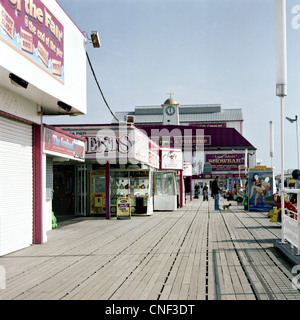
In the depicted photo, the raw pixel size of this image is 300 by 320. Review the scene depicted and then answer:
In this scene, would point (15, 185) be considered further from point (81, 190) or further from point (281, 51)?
point (81, 190)

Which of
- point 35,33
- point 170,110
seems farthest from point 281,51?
point 170,110

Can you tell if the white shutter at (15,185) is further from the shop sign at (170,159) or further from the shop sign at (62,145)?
the shop sign at (170,159)

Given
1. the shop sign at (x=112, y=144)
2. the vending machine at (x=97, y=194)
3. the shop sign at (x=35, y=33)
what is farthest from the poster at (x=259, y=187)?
the shop sign at (x=35, y=33)

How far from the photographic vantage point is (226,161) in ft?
178

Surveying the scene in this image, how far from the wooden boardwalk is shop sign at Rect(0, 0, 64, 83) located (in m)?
4.03

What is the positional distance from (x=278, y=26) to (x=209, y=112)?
71615 mm

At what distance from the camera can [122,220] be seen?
17234mm

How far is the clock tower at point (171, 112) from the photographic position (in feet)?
222

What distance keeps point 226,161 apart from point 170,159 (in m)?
30.9

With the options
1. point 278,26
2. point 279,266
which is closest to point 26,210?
point 279,266

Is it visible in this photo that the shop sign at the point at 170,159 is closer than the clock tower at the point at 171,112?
Yes

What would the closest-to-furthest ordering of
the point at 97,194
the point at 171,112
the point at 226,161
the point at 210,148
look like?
the point at 97,194, the point at 226,161, the point at 210,148, the point at 171,112

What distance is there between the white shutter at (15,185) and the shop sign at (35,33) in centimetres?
151

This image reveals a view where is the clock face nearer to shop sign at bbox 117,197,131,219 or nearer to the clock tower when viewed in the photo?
the clock tower
